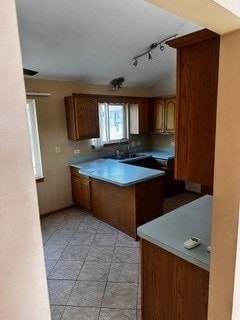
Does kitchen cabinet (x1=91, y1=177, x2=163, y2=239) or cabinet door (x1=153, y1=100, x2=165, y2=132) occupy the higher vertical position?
cabinet door (x1=153, y1=100, x2=165, y2=132)

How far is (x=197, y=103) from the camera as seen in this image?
1124 millimetres

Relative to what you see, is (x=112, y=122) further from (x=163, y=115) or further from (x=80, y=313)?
(x=80, y=313)

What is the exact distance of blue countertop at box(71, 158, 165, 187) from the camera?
295 cm

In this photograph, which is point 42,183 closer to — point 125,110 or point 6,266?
point 125,110

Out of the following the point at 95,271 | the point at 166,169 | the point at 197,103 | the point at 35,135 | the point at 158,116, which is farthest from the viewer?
the point at 158,116

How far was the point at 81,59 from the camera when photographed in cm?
325

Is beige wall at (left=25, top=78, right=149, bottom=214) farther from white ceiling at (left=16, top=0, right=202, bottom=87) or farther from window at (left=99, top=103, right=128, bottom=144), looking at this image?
window at (left=99, top=103, right=128, bottom=144)

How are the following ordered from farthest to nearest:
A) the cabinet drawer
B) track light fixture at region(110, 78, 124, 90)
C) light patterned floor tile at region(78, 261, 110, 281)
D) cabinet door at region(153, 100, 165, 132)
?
cabinet door at region(153, 100, 165, 132) < track light fixture at region(110, 78, 124, 90) < the cabinet drawer < light patterned floor tile at region(78, 261, 110, 281)

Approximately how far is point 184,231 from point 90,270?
1470 millimetres

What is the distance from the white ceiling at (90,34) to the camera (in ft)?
7.26

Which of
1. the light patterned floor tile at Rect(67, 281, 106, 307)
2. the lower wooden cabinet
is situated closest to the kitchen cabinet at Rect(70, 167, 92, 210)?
the light patterned floor tile at Rect(67, 281, 106, 307)

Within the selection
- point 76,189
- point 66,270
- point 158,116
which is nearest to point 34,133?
point 76,189

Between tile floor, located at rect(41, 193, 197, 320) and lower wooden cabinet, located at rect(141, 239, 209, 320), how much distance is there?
52 centimetres

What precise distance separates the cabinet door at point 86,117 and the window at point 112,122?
0.51m
